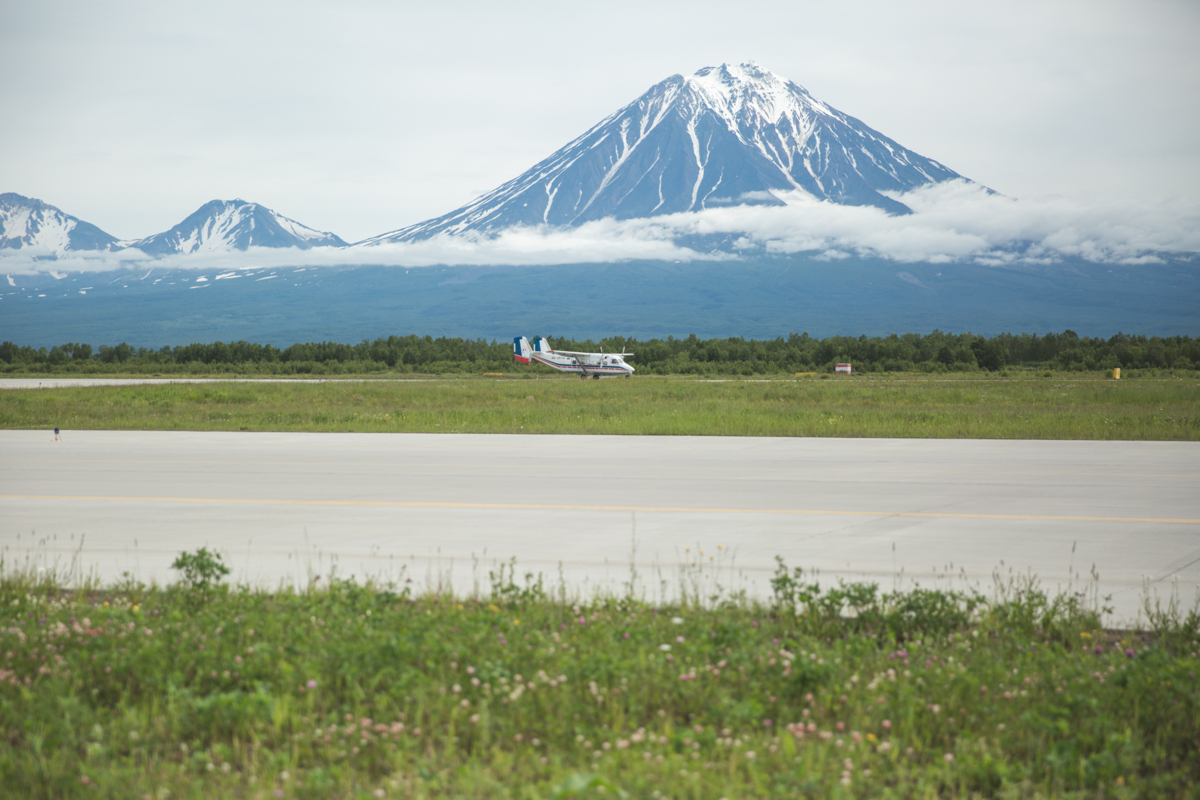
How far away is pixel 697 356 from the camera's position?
115 m

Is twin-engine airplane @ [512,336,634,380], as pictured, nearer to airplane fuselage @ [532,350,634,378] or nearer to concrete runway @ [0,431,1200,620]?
airplane fuselage @ [532,350,634,378]

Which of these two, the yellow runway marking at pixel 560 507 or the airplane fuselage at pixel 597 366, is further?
the airplane fuselage at pixel 597 366

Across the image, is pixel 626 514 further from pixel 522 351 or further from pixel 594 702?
pixel 522 351

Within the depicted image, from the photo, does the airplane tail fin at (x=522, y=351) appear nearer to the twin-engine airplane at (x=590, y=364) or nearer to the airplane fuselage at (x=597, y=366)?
the twin-engine airplane at (x=590, y=364)

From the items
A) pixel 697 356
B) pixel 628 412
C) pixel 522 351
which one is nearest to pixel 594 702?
pixel 628 412

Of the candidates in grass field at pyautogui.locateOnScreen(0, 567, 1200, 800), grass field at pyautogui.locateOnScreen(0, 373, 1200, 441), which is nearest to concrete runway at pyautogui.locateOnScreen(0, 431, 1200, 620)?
grass field at pyautogui.locateOnScreen(0, 567, 1200, 800)

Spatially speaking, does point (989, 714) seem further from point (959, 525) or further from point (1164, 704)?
point (959, 525)

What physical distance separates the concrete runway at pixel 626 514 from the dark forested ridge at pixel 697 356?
72.6 m

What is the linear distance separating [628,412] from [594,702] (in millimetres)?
26983

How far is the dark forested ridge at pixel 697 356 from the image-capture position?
9456 cm

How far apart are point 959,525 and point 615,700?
7.15 m

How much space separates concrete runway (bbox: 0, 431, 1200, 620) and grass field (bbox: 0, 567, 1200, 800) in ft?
5.58

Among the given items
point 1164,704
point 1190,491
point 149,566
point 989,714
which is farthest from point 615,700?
point 1190,491

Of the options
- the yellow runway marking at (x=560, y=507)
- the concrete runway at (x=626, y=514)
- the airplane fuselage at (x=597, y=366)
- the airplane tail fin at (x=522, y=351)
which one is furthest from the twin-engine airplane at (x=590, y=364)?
the yellow runway marking at (x=560, y=507)
